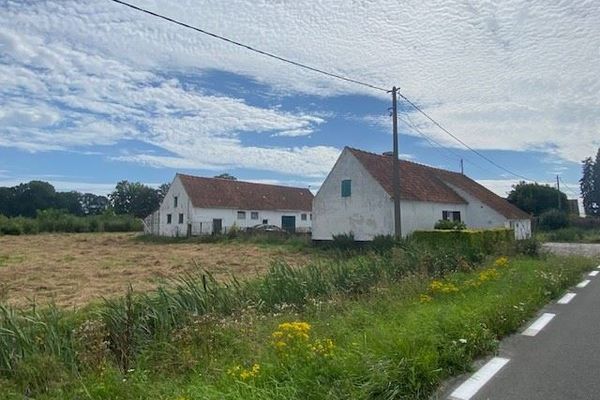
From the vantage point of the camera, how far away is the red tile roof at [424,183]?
3089cm

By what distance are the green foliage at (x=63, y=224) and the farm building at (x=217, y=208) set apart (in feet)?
42.9

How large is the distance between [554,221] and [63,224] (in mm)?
59958

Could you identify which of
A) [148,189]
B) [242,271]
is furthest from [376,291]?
[148,189]

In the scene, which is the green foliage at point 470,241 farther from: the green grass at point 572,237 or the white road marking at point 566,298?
the green grass at point 572,237

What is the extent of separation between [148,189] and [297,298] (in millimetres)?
96665

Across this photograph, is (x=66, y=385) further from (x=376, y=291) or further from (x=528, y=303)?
(x=528, y=303)

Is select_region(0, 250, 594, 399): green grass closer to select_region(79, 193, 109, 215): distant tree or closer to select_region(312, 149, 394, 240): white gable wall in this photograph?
select_region(312, 149, 394, 240): white gable wall

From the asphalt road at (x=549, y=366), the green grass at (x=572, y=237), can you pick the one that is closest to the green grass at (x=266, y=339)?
the asphalt road at (x=549, y=366)

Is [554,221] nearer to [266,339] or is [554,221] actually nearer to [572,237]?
[572,237]

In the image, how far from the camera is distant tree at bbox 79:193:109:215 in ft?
381

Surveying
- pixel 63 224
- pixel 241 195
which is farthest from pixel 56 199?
pixel 241 195

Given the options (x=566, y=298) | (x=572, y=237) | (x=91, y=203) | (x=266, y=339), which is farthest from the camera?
(x=91, y=203)

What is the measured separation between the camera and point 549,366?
5.35m

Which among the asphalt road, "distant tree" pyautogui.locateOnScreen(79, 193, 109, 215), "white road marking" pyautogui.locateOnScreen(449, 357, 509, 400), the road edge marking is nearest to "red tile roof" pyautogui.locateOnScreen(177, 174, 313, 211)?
the road edge marking
